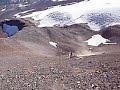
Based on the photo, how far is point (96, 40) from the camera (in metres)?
45.8

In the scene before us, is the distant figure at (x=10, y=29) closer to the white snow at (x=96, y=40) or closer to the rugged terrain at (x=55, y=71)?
the white snow at (x=96, y=40)

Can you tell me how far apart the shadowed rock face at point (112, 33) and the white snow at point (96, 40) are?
2.98 feet

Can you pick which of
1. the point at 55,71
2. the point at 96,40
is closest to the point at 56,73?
the point at 55,71

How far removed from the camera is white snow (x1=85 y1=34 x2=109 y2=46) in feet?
143

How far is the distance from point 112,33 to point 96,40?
337 cm

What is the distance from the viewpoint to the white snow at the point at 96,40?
43.7 meters

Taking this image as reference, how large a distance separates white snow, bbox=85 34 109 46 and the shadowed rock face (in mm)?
908

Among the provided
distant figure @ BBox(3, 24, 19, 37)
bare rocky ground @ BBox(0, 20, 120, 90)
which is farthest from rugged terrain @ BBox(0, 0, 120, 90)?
distant figure @ BBox(3, 24, 19, 37)

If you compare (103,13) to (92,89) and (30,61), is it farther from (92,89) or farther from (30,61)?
(92,89)

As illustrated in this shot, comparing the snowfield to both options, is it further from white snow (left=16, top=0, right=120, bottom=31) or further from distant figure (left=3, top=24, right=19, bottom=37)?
distant figure (left=3, top=24, right=19, bottom=37)

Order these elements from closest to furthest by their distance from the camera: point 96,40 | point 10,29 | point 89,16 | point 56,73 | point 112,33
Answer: point 56,73, point 96,40, point 112,33, point 10,29, point 89,16

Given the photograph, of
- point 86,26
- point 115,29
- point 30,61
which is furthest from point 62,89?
point 86,26

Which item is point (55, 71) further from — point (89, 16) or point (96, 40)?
point (89, 16)

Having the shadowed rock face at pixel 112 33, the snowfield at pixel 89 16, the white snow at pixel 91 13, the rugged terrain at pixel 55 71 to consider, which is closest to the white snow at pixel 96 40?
the snowfield at pixel 89 16
